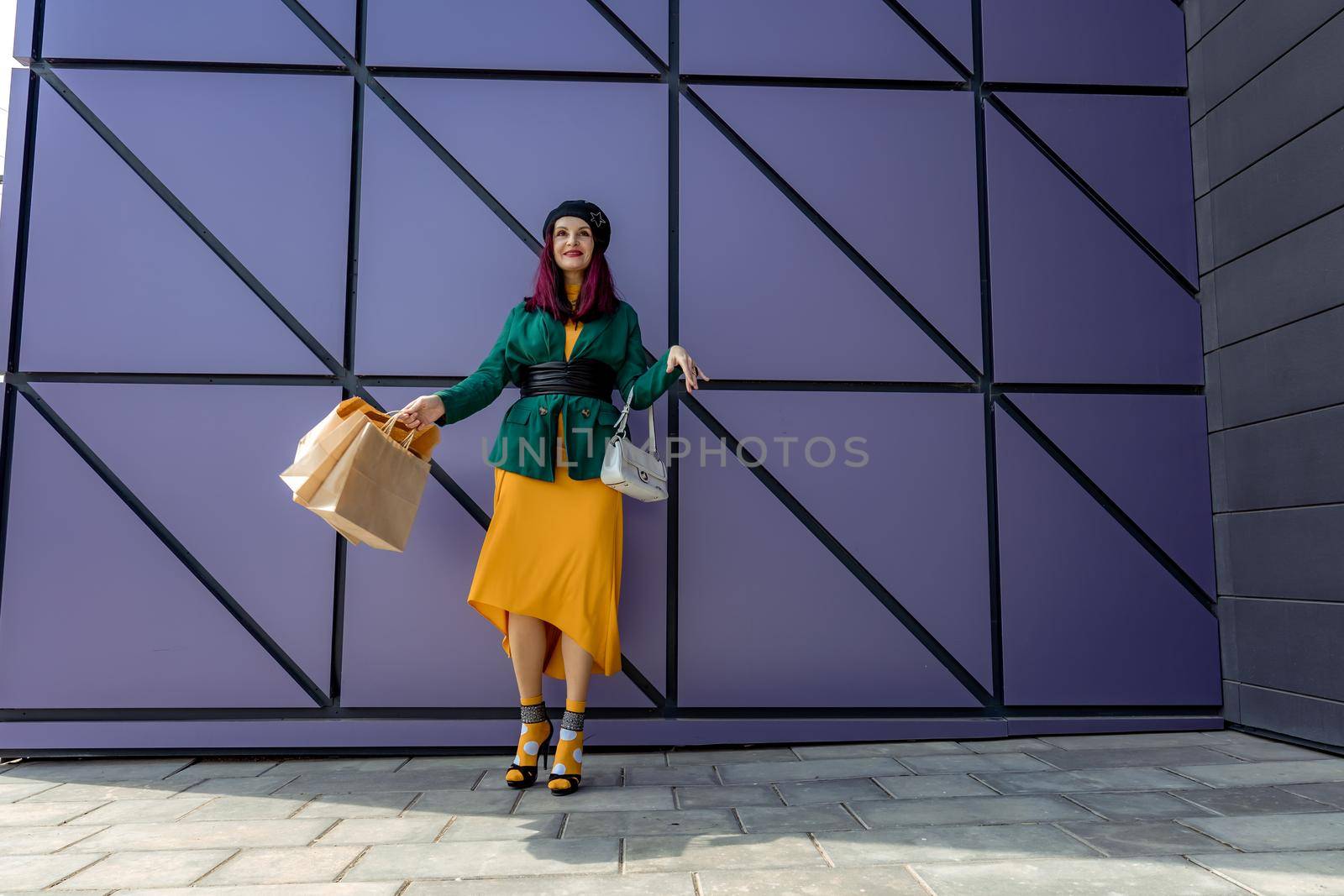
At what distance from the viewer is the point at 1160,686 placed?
3.12 meters

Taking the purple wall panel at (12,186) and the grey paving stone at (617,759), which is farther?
the purple wall panel at (12,186)

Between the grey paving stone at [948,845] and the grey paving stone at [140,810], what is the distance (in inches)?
71.1

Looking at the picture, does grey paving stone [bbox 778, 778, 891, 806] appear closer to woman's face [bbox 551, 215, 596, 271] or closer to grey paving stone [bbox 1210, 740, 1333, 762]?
grey paving stone [bbox 1210, 740, 1333, 762]

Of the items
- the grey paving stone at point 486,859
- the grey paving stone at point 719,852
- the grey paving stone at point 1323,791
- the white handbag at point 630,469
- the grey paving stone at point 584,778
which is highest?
the white handbag at point 630,469

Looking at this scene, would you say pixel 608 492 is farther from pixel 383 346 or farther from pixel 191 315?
pixel 191 315

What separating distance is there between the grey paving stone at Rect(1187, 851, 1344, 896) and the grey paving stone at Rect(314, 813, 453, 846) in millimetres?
1805

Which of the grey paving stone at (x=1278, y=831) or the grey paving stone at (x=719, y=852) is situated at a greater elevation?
the grey paving stone at (x=1278, y=831)

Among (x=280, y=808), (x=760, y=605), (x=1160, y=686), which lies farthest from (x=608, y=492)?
(x=1160, y=686)

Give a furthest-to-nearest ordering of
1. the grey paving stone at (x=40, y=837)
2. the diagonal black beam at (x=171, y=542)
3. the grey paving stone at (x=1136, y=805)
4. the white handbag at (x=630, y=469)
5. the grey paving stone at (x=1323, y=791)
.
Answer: the diagonal black beam at (x=171, y=542) → the white handbag at (x=630, y=469) → the grey paving stone at (x=1323, y=791) → the grey paving stone at (x=1136, y=805) → the grey paving stone at (x=40, y=837)

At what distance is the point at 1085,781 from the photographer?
8.07ft

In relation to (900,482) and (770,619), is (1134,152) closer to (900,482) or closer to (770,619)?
(900,482)

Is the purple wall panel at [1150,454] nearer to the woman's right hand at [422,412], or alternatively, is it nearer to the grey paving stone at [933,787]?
the grey paving stone at [933,787]

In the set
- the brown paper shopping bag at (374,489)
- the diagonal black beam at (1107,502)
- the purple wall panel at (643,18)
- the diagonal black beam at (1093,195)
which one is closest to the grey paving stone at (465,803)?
the brown paper shopping bag at (374,489)

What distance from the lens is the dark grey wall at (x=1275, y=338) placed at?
2.77 metres
